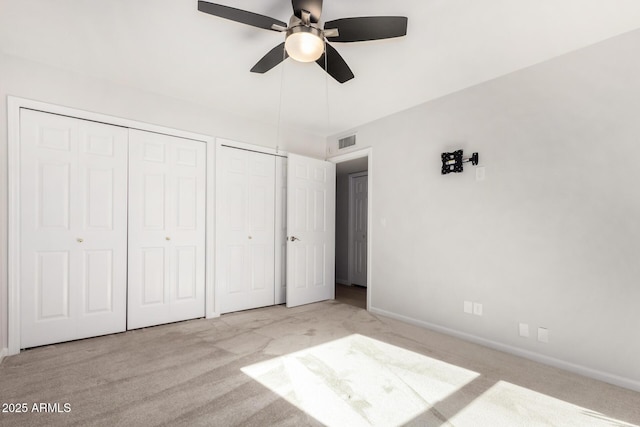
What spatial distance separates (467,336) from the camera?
120 inches

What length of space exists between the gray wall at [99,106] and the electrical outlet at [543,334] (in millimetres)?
3641

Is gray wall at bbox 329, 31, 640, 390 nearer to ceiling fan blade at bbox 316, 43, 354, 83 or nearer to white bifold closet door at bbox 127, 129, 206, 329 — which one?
ceiling fan blade at bbox 316, 43, 354, 83

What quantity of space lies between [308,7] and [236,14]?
1.39 feet

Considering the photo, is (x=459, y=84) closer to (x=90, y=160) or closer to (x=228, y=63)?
(x=228, y=63)

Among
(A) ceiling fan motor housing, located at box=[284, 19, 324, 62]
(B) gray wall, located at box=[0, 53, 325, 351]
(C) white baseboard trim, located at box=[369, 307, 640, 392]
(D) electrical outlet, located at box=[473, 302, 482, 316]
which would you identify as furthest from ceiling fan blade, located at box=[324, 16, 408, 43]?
(C) white baseboard trim, located at box=[369, 307, 640, 392]

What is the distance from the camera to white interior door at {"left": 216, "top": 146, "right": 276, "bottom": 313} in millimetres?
3812

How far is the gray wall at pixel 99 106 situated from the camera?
2.58 metres

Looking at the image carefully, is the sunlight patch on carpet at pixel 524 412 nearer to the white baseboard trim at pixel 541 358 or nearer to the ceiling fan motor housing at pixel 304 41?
the white baseboard trim at pixel 541 358

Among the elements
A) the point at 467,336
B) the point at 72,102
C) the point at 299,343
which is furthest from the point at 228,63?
the point at 467,336

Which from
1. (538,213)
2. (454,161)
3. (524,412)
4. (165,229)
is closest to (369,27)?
(454,161)

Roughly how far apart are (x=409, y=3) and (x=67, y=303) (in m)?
3.84

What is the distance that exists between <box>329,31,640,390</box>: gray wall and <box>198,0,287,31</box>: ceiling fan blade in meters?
2.24

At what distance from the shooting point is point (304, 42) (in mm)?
1856

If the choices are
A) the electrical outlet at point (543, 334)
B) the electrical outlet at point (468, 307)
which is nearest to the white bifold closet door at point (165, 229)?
the electrical outlet at point (468, 307)
